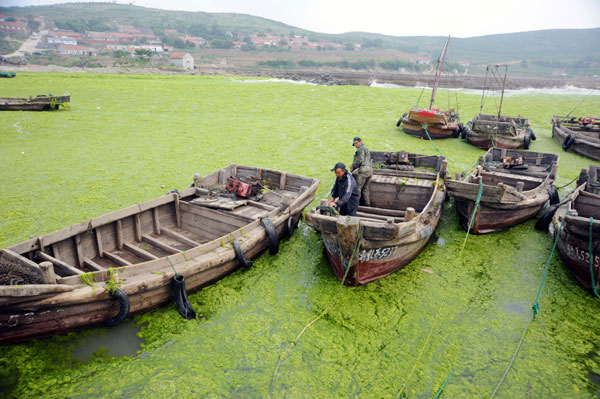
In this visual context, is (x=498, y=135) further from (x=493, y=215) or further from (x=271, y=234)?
(x=271, y=234)

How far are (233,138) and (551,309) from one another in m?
12.7

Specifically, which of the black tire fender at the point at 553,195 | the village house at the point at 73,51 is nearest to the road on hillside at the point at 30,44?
the village house at the point at 73,51

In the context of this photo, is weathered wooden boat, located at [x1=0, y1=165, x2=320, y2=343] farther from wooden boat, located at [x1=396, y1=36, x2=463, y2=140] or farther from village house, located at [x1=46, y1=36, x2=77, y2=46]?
village house, located at [x1=46, y1=36, x2=77, y2=46]

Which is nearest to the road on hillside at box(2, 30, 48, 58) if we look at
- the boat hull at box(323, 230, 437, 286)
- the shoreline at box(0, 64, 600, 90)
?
the shoreline at box(0, 64, 600, 90)

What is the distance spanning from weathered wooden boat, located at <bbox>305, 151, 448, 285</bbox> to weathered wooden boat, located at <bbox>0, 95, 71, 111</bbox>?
751 inches

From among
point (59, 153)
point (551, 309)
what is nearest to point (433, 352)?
point (551, 309)

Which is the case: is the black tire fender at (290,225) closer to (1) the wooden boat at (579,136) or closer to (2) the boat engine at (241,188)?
(2) the boat engine at (241,188)

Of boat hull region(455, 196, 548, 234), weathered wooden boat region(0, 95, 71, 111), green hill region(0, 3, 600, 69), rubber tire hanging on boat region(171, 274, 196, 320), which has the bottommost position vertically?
rubber tire hanging on boat region(171, 274, 196, 320)

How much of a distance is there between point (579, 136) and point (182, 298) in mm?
16237

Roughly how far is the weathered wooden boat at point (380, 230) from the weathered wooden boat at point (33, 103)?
19.1 meters

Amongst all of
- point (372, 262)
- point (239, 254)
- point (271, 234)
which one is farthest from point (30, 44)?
point (372, 262)

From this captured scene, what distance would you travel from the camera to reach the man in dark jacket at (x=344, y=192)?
22.1ft

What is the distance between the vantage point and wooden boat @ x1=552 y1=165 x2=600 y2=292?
5707 mm

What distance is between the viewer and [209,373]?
4500mm
